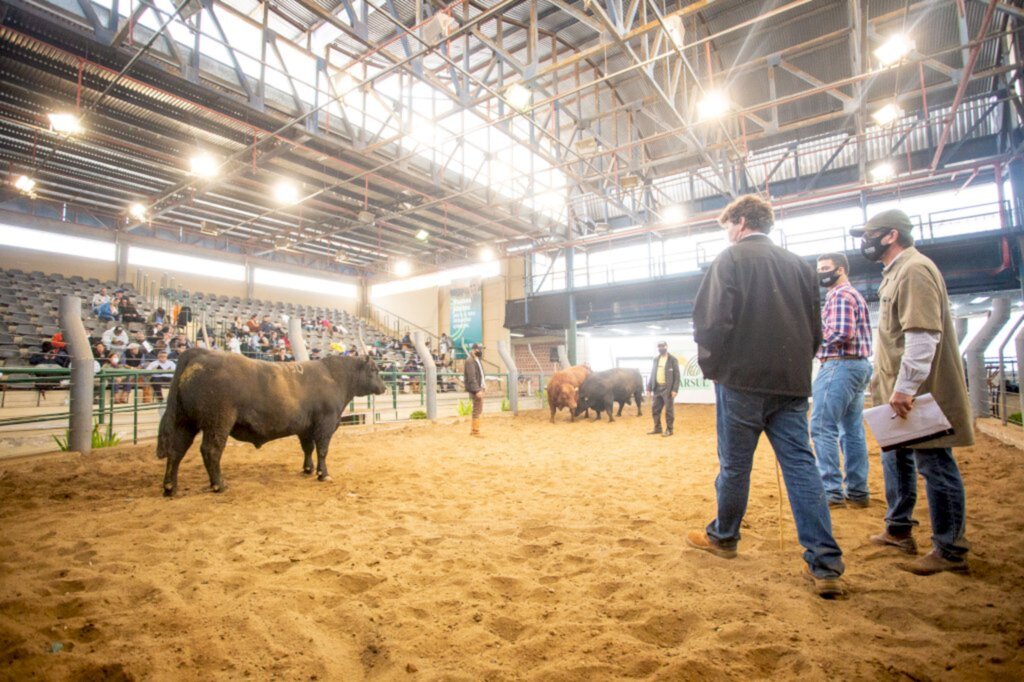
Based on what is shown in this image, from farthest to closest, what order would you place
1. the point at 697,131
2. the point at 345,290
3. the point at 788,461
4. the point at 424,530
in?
the point at 345,290, the point at 697,131, the point at 424,530, the point at 788,461

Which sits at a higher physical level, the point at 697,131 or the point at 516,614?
the point at 697,131

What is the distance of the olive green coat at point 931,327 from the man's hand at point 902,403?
5.0 inches

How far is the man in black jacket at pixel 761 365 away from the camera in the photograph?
7.02ft

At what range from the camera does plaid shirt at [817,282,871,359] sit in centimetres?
312

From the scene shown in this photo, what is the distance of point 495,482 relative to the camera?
14.3ft

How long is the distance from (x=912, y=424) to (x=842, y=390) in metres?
1.11

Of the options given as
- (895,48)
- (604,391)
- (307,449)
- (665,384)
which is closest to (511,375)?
(604,391)

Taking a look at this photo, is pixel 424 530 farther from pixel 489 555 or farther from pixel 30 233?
pixel 30 233

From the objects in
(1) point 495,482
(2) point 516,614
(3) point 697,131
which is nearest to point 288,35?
(3) point 697,131

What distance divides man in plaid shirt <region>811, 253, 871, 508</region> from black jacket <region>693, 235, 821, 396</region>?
1073mm

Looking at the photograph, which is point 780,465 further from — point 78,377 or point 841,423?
point 78,377

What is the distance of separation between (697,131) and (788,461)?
1279 cm

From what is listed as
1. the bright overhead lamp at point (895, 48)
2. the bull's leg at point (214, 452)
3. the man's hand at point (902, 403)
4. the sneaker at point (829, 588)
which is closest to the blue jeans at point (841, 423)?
the man's hand at point (902, 403)

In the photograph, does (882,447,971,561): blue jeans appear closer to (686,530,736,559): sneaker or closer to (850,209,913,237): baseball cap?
(686,530,736,559): sneaker
